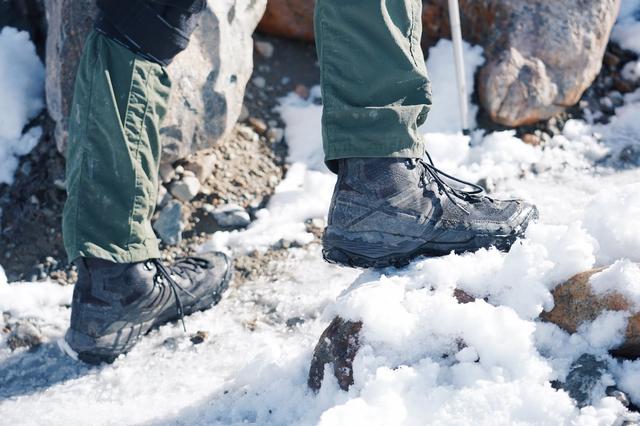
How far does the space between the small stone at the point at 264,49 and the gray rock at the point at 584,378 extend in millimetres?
2635

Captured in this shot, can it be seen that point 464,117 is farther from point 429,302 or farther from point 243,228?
point 429,302

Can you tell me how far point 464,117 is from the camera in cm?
355

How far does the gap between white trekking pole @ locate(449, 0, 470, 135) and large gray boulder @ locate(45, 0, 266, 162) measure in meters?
0.95

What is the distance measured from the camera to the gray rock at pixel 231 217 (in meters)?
3.19

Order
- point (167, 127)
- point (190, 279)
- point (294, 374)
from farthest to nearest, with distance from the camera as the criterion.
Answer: point (167, 127)
point (190, 279)
point (294, 374)

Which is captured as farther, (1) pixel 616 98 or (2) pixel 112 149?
(1) pixel 616 98

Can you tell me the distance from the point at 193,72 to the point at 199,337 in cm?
122

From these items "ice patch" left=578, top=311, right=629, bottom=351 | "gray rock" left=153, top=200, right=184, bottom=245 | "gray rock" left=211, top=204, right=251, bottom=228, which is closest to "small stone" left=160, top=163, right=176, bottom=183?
"gray rock" left=153, top=200, right=184, bottom=245

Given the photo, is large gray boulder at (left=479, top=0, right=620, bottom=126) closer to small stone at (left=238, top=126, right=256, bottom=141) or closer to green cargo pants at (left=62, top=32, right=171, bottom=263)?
small stone at (left=238, top=126, right=256, bottom=141)

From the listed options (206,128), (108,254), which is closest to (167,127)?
(206,128)

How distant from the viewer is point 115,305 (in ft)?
7.84

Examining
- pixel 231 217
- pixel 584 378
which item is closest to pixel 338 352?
pixel 584 378

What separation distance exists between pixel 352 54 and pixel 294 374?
3.07ft

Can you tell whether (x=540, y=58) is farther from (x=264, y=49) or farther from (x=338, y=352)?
(x=338, y=352)
